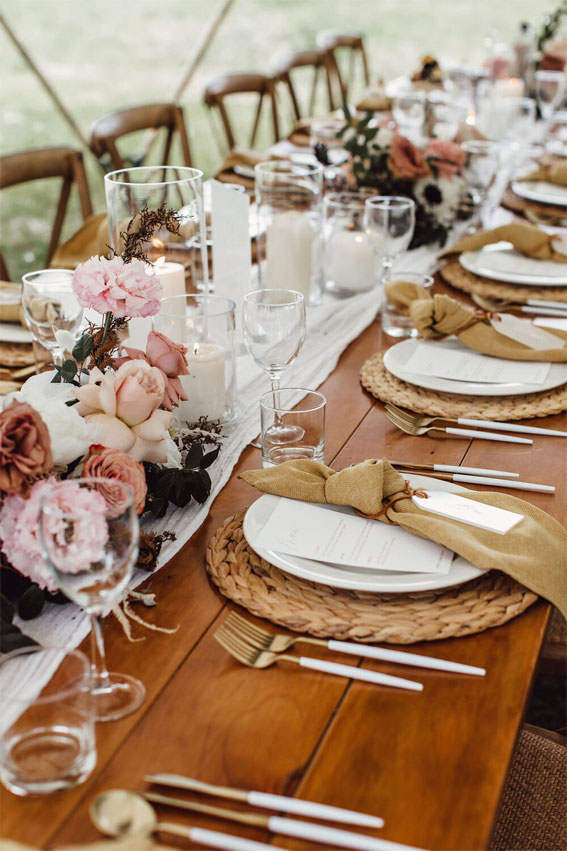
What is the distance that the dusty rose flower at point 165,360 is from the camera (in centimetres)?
99

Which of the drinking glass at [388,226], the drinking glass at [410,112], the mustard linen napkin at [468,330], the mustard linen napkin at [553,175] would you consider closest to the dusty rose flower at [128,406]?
the mustard linen napkin at [468,330]

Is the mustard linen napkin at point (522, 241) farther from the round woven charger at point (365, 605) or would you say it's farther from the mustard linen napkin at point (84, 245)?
the round woven charger at point (365, 605)

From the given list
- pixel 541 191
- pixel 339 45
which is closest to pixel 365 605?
pixel 541 191

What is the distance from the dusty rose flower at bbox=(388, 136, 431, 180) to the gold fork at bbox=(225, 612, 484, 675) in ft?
4.57

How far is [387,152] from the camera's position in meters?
2.02

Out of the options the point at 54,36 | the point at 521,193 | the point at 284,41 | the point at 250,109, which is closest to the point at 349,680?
the point at 521,193

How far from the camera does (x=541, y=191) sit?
2436 mm

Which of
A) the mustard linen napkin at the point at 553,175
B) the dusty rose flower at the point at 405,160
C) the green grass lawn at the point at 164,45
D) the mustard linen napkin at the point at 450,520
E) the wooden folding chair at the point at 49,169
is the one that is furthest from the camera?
the green grass lawn at the point at 164,45

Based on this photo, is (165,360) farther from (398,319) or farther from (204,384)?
(398,319)

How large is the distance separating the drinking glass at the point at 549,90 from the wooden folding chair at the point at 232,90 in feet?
3.37

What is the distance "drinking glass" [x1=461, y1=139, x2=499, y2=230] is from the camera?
2105 millimetres

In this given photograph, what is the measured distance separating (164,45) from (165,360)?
821 centimetres

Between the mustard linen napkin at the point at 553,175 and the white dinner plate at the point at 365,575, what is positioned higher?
the white dinner plate at the point at 365,575

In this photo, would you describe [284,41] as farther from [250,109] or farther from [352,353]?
[352,353]
